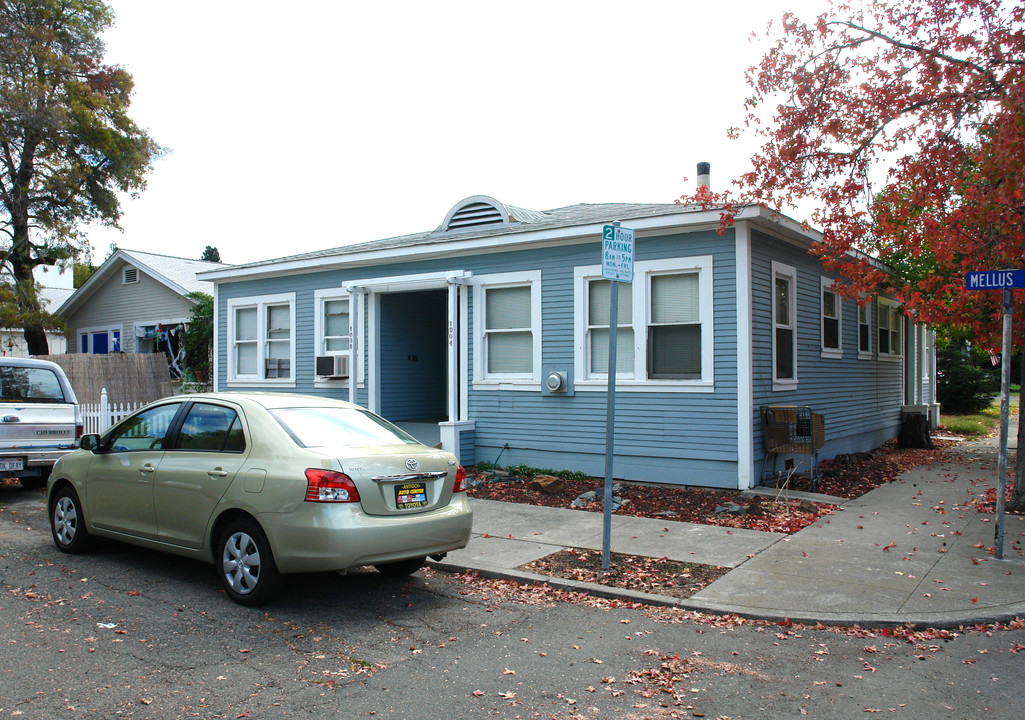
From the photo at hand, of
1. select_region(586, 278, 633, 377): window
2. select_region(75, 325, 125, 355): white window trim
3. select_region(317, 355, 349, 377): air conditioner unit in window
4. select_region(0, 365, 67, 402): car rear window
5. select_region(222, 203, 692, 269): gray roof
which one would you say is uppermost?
select_region(222, 203, 692, 269): gray roof

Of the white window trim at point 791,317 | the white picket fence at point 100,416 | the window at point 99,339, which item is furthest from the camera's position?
the window at point 99,339

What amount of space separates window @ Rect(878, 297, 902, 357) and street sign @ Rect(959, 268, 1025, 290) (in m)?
10.1

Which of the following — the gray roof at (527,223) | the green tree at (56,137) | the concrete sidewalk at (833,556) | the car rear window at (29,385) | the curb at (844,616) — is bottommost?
the curb at (844,616)

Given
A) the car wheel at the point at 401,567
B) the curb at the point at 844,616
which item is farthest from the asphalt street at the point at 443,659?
the car wheel at the point at 401,567

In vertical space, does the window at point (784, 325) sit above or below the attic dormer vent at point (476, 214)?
below

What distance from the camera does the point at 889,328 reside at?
17469mm

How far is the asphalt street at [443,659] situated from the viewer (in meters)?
4.23

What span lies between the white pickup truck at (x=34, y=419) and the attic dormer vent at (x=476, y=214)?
21.6ft

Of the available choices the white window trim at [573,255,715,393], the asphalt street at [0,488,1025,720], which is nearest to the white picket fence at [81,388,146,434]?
the white window trim at [573,255,715,393]

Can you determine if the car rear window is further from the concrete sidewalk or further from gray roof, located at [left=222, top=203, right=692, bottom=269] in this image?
the concrete sidewalk

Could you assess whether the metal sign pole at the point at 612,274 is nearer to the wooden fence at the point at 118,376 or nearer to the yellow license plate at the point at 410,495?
the yellow license plate at the point at 410,495

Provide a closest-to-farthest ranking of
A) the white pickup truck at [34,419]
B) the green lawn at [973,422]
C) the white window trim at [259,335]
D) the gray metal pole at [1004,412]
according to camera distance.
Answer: the gray metal pole at [1004,412]
the white pickup truck at [34,419]
the white window trim at [259,335]
the green lawn at [973,422]

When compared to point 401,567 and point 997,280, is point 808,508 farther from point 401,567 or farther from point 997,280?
point 401,567

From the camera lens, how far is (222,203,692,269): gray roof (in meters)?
11.8
